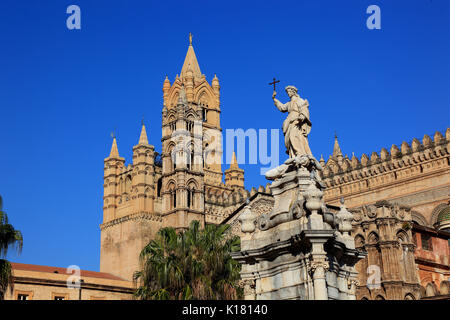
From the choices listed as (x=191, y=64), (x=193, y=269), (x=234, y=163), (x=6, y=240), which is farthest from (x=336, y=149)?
(x=6, y=240)

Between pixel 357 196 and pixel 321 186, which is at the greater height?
pixel 357 196

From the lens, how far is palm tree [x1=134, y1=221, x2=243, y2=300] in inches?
1186

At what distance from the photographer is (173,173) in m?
67.2

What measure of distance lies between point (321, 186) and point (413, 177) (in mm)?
39681

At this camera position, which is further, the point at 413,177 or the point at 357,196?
the point at 357,196

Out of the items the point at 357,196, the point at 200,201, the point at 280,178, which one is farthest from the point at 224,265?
the point at 200,201

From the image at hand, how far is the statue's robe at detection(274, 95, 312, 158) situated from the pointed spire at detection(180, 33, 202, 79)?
6709 cm

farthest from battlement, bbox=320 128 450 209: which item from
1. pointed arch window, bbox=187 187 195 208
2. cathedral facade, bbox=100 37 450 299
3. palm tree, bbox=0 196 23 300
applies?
palm tree, bbox=0 196 23 300

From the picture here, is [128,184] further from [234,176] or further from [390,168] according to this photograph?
[390,168]

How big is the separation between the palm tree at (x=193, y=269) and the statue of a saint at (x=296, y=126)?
1756 cm

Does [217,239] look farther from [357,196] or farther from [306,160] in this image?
[357,196]

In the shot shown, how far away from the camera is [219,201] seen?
70.8m

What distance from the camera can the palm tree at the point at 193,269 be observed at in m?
30.1

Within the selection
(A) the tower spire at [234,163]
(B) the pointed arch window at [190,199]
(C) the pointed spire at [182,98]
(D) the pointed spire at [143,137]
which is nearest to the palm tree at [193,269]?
(B) the pointed arch window at [190,199]
